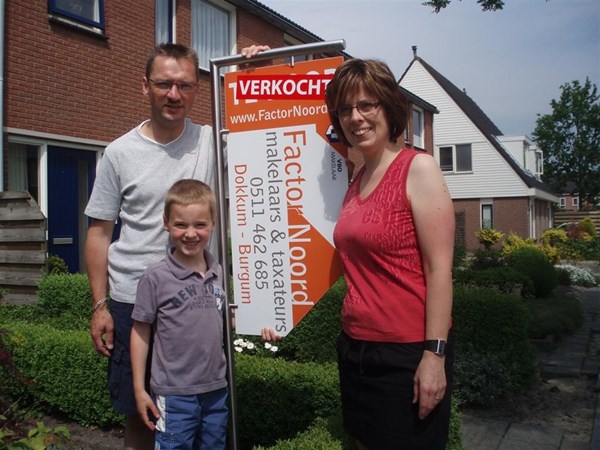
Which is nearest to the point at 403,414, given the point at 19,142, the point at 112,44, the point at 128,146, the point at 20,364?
the point at 128,146

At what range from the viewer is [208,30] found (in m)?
12.5

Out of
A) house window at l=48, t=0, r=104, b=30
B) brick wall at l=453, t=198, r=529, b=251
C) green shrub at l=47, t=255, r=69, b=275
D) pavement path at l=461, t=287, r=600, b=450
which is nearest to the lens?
pavement path at l=461, t=287, r=600, b=450

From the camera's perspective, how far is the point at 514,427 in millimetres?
4844

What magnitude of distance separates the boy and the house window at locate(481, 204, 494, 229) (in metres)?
32.2

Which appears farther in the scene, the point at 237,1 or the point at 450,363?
the point at 237,1

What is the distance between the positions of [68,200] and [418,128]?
21105 mm

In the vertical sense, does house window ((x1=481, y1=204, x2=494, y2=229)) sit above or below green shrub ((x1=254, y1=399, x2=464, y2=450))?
above

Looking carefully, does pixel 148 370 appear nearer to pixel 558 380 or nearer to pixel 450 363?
pixel 450 363

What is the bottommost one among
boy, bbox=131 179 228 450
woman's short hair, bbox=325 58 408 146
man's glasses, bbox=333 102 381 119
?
boy, bbox=131 179 228 450

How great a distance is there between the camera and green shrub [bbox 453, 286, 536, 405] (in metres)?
5.37

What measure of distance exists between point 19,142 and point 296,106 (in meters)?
7.11

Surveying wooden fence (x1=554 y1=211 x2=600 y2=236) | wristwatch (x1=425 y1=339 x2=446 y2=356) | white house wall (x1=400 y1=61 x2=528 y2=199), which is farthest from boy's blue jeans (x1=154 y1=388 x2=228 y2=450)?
wooden fence (x1=554 y1=211 x2=600 y2=236)

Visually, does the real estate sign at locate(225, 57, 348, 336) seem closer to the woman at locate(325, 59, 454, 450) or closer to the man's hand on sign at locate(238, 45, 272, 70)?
the man's hand on sign at locate(238, 45, 272, 70)

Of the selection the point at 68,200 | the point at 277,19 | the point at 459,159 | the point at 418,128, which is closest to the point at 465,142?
the point at 459,159
